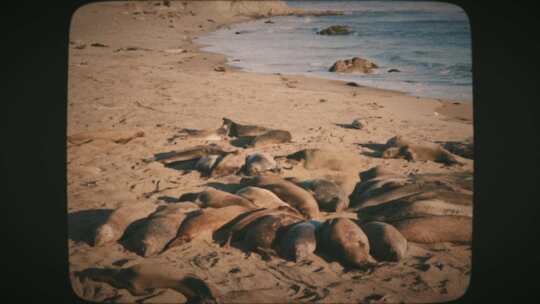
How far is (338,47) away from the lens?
17406 mm

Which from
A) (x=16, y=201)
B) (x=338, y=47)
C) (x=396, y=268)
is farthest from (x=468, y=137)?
(x=338, y=47)

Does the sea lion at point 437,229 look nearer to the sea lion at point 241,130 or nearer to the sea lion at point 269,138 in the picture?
the sea lion at point 269,138

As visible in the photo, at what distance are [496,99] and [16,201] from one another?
3.06m

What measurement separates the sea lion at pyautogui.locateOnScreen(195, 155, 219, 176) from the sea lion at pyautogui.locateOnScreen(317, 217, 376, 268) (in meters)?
2.01

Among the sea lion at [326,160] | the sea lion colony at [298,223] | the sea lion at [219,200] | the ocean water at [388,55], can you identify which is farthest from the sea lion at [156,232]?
the ocean water at [388,55]

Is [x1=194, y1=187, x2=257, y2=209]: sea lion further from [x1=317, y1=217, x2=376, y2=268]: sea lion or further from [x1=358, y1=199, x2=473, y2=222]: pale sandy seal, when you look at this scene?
[x1=358, y1=199, x2=473, y2=222]: pale sandy seal

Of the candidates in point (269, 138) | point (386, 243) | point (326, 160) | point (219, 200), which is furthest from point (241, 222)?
point (269, 138)

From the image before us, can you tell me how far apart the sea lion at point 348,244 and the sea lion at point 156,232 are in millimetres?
1261

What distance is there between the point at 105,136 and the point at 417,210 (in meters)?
4.25

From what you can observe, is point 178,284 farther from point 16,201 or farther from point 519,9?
point 519,9

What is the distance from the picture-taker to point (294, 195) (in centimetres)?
386

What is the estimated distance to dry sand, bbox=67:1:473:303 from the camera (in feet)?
9.48

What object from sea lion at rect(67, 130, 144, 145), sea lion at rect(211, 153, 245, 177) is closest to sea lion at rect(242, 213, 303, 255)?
sea lion at rect(211, 153, 245, 177)

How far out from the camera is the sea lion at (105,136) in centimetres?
533
